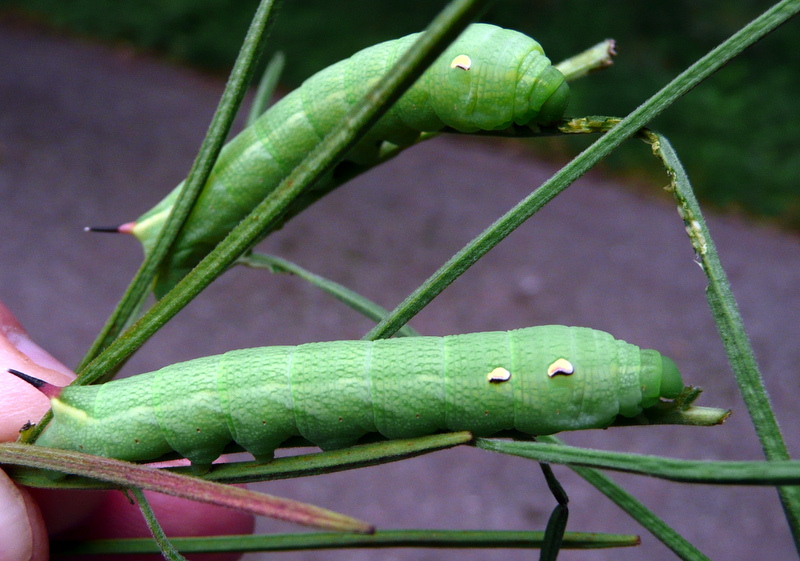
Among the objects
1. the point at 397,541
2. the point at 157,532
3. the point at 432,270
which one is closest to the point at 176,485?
the point at 157,532

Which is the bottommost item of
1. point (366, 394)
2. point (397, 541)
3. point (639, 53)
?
point (397, 541)

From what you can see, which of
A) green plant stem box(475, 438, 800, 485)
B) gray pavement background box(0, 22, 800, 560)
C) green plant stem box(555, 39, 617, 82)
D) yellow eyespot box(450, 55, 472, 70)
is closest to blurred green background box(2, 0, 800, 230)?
gray pavement background box(0, 22, 800, 560)

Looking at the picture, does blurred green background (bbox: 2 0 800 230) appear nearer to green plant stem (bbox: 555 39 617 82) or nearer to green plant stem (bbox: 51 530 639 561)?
green plant stem (bbox: 555 39 617 82)

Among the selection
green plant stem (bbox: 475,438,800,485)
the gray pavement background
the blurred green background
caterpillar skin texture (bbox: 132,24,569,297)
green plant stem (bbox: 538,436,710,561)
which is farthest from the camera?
the blurred green background

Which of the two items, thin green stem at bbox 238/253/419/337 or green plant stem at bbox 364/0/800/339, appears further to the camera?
thin green stem at bbox 238/253/419/337

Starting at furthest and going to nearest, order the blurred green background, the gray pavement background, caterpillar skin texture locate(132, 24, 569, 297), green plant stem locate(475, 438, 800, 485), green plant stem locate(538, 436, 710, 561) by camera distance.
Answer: the blurred green background, the gray pavement background, caterpillar skin texture locate(132, 24, 569, 297), green plant stem locate(538, 436, 710, 561), green plant stem locate(475, 438, 800, 485)

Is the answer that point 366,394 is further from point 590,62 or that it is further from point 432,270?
point 432,270
